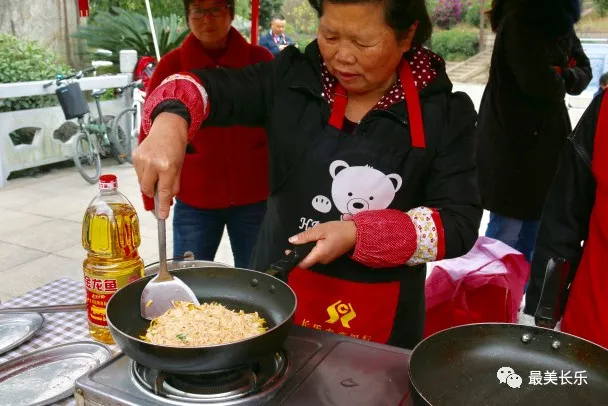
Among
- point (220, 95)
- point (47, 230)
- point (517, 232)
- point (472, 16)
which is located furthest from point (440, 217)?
point (472, 16)

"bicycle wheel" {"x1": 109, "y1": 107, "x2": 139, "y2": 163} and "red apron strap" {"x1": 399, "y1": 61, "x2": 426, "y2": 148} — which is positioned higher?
"red apron strap" {"x1": 399, "y1": 61, "x2": 426, "y2": 148}

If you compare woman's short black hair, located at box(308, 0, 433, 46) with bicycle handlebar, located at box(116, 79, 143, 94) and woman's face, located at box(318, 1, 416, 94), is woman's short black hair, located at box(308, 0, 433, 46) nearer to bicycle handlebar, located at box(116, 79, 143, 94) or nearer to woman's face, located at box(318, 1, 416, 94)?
woman's face, located at box(318, 1, 416, 94)

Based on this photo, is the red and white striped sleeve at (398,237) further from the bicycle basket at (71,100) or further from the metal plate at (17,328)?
the bicycle basket at (71,100)

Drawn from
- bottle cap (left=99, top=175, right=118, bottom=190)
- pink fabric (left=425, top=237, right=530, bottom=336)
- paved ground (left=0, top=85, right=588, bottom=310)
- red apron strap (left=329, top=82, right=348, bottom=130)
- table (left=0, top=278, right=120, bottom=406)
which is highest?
red apron strap (left=329, top=82, right=348, bottom=130)

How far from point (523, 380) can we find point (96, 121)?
671 cm

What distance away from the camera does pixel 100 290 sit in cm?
141

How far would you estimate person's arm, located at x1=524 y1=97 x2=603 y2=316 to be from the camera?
5.40ft

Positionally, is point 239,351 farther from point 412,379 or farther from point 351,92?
point 351,92

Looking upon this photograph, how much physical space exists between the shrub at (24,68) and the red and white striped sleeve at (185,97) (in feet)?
18.5

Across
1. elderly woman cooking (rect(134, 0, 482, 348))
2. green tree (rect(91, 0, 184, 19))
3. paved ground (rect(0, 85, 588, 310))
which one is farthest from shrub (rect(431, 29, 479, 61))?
elderly woman cooking (rect(134, 0, 482, 348))

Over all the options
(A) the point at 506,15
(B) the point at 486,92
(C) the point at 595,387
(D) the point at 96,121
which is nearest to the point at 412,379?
(C) the point at 595,387

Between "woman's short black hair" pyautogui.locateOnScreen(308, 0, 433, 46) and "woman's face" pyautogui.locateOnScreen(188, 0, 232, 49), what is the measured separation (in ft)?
3.01

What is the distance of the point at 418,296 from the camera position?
5.48 ft

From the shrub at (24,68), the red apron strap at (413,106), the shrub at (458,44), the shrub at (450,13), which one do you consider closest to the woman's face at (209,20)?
the red apron strap at (413,106)
